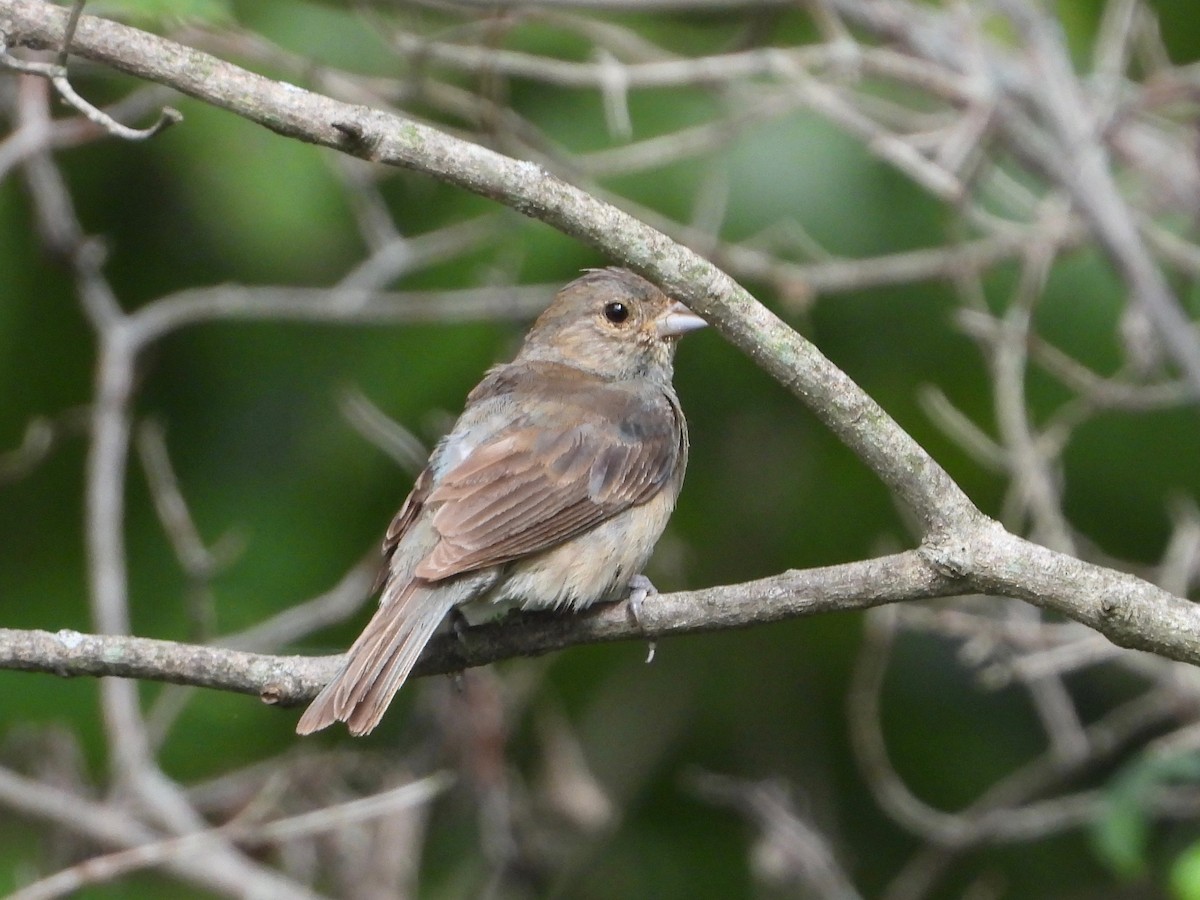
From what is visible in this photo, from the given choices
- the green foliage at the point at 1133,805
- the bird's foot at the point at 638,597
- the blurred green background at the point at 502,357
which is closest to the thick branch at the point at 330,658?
the bird's foot at the point at 638,597

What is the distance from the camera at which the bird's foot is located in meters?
3.48

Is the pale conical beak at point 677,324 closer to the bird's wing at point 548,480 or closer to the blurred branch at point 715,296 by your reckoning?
the bird's wing at point 548,480

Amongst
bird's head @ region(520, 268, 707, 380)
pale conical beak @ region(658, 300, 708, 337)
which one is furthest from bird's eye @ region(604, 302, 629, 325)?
pale conical beak @ region(658, 300, 708, 337)

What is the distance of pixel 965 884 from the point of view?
6688 millimetres

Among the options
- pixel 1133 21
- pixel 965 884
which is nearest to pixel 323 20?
pixel 1133 21

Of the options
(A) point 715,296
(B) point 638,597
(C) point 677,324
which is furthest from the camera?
(C) point 677,324

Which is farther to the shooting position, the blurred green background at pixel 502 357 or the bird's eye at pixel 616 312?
the blurred green background at pixel 502 357

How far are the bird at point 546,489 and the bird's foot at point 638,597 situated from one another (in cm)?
1

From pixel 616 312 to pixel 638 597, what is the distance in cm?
166

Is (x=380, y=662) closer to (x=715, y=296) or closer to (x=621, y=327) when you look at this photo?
(x=715, y=296)

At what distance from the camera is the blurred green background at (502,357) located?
6.20 m

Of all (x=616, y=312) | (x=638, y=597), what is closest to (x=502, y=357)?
(x=616, y=312)

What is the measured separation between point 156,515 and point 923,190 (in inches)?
133

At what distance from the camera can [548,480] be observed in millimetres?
4430
